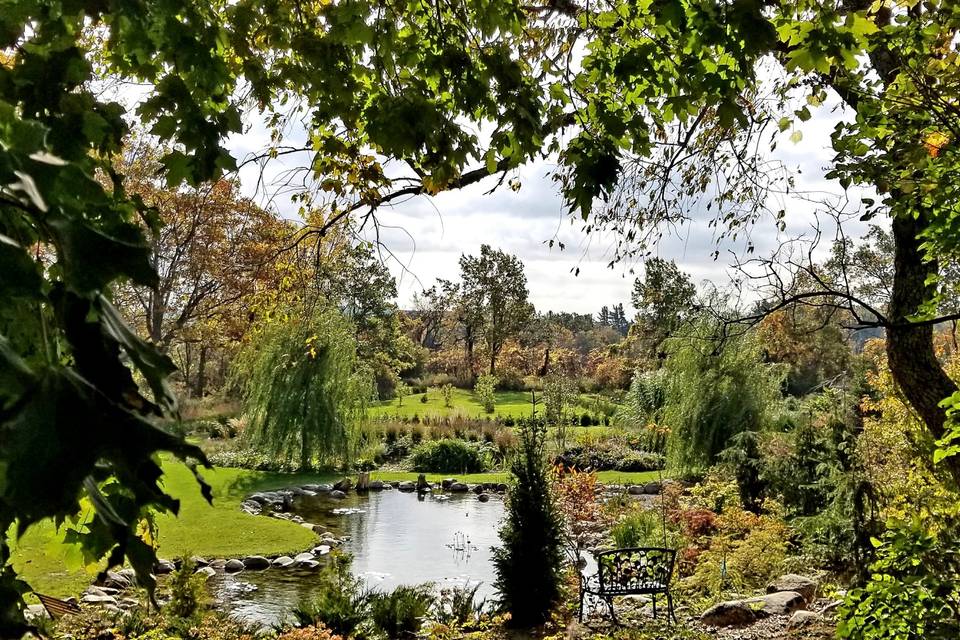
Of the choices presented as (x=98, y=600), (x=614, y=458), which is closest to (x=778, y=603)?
(x=98, y=600)

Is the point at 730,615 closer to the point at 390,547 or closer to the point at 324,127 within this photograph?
the point at 390,547

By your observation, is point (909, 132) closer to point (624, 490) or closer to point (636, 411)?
point (624, 490)

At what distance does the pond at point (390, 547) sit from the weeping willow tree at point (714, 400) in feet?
12.2

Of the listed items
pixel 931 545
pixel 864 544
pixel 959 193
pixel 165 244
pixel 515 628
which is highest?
pixel 165 244

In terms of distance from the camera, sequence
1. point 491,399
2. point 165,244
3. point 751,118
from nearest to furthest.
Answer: point 751,118 < point 165,244 < point 491,399

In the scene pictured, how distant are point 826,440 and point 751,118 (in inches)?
256

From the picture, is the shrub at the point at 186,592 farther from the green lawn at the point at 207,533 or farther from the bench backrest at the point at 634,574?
the bench backrest at the point at 634,574

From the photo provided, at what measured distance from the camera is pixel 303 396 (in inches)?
572

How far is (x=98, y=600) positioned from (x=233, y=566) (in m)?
1.92

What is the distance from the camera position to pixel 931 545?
299 centimetres

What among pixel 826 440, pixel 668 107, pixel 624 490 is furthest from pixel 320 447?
pixel 668 107

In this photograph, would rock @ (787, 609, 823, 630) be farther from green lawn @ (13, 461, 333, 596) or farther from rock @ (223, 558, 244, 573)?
rock @ (223, 558, 244, 573)

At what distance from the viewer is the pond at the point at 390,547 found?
25.6 ft

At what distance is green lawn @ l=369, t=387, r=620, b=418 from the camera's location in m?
22.7
